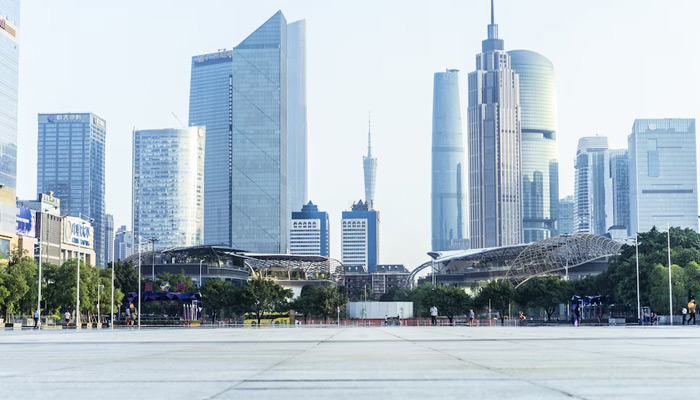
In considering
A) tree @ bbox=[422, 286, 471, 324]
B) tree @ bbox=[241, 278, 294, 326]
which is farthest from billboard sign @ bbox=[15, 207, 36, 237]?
tree @ bbox=[422, 286, 471, 324]

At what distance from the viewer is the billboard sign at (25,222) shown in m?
178

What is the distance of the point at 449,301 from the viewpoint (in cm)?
13300

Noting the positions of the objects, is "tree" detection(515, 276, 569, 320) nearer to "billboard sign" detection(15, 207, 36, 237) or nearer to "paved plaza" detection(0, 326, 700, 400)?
"billboard sign" detection(15, 207, 36, 237)

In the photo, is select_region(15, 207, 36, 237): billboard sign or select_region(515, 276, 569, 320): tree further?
select_region(15, 207, 36, 237): billboard sign

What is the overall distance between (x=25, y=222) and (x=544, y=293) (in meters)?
107

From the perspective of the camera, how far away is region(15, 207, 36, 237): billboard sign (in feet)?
585

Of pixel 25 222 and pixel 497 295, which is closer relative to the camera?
pixel 497 295

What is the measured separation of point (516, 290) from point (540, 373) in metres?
133

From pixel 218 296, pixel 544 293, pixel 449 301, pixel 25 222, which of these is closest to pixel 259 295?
pixel 218 296

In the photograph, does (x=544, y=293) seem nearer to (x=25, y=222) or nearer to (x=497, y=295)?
(x=497, y=295)

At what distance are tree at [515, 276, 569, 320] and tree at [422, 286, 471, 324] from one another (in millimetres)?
10211

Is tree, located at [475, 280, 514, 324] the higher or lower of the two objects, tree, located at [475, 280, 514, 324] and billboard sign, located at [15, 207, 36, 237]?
the lower

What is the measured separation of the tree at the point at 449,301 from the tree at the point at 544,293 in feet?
33.5

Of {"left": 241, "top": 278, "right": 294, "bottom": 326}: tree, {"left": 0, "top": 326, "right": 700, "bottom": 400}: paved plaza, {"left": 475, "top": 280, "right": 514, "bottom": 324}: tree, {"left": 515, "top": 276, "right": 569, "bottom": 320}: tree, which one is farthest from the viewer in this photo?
{"left": 475, "top": 280, "right": 514, "bottom": 324}: tree
